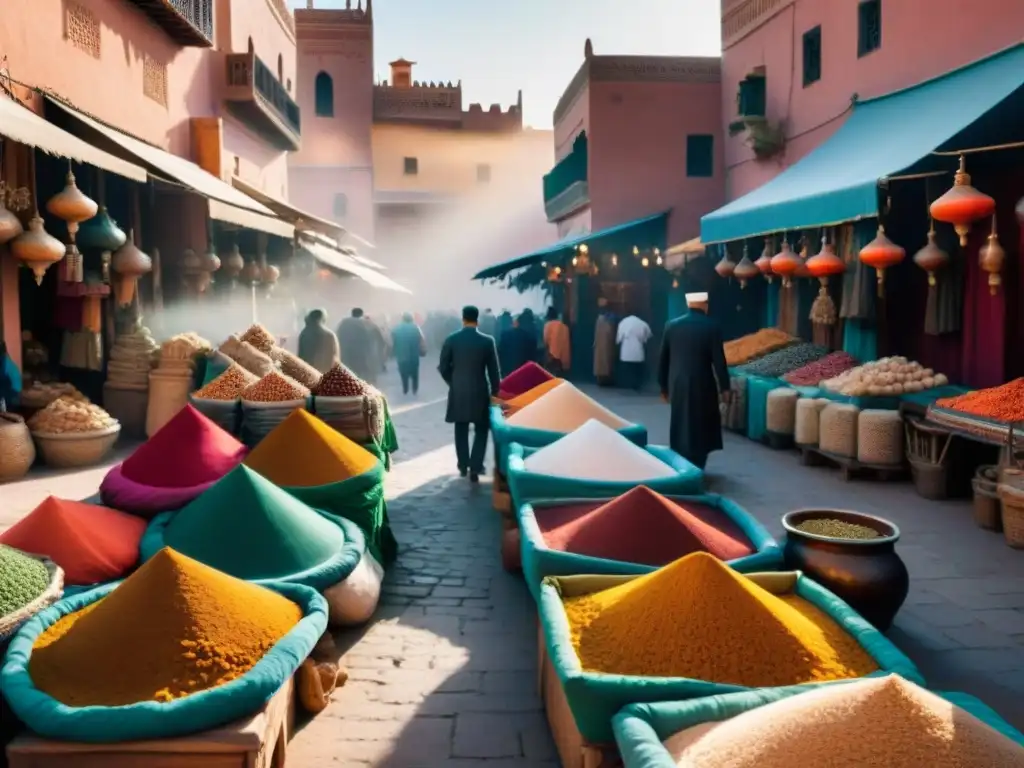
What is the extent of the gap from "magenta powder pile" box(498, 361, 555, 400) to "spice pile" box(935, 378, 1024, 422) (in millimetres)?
3250

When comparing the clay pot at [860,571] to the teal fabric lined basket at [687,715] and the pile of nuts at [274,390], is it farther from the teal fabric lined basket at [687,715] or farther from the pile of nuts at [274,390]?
the pile of nuts at [274,390]

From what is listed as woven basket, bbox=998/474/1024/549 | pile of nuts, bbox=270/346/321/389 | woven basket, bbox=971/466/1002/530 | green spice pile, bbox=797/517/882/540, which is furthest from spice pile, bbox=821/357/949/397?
pile of nuts, bbox=270/346/321/389

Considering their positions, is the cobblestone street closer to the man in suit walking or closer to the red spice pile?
the man in suit walking

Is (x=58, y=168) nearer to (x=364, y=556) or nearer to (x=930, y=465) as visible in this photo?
(x=364, y=556)

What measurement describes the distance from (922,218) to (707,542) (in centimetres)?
600

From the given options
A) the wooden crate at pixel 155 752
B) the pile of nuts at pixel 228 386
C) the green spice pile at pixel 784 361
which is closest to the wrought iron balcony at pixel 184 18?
the pile of nuts at pixel 228 386

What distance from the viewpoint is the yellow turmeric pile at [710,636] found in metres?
2.70

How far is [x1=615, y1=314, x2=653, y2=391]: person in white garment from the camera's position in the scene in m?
14.5

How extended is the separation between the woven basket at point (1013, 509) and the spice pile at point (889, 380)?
1.93m

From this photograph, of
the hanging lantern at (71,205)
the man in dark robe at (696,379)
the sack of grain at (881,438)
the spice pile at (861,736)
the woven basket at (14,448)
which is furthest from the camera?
the man in dark robe at (696,379)

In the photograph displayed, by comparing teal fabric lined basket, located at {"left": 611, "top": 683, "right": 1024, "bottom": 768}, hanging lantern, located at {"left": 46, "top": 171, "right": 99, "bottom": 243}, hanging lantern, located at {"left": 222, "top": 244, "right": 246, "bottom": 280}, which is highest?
hanging lantern, located at {"left": 46, "top": 171, "right": 99, "bottom": 243}

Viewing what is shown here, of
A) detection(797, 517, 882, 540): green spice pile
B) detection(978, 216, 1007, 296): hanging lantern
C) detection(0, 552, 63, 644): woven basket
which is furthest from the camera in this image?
detection(978, 216, 1007, 296): hanging lantern

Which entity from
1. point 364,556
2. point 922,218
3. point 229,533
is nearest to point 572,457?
point 364,556

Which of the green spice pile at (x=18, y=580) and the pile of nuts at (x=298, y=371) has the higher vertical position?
the pile of nuts at (x=298, y=371)
